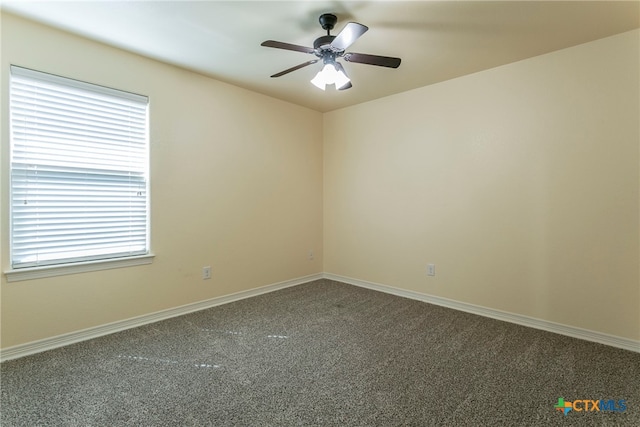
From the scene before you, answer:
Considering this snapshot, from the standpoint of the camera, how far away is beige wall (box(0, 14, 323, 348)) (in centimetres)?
227

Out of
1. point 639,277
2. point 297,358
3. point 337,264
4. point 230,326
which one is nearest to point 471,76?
point 639,277

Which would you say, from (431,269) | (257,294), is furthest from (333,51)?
(257,294)

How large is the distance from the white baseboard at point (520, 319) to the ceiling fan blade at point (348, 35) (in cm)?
272

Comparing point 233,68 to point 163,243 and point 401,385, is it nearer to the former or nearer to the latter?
point 163,243

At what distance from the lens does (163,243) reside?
2.93 m

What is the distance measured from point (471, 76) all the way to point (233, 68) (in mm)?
2348

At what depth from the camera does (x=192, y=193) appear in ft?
10.2

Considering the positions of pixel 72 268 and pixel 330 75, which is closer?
pixel 330 75

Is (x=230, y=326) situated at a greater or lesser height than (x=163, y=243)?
lesser

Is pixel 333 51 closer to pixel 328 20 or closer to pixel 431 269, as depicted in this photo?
pixel 328 20

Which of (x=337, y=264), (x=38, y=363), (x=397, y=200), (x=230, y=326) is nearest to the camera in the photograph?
(x=38, y=363)

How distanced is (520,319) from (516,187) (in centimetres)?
122

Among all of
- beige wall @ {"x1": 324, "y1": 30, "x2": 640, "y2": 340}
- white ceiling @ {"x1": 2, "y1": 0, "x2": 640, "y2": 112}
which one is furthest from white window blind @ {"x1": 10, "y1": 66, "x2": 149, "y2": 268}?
beige wall @ {"x1": 324, "y1": 30, "x2": 640, "y2": 340}

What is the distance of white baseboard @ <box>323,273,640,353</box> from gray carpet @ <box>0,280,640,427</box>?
11cm
